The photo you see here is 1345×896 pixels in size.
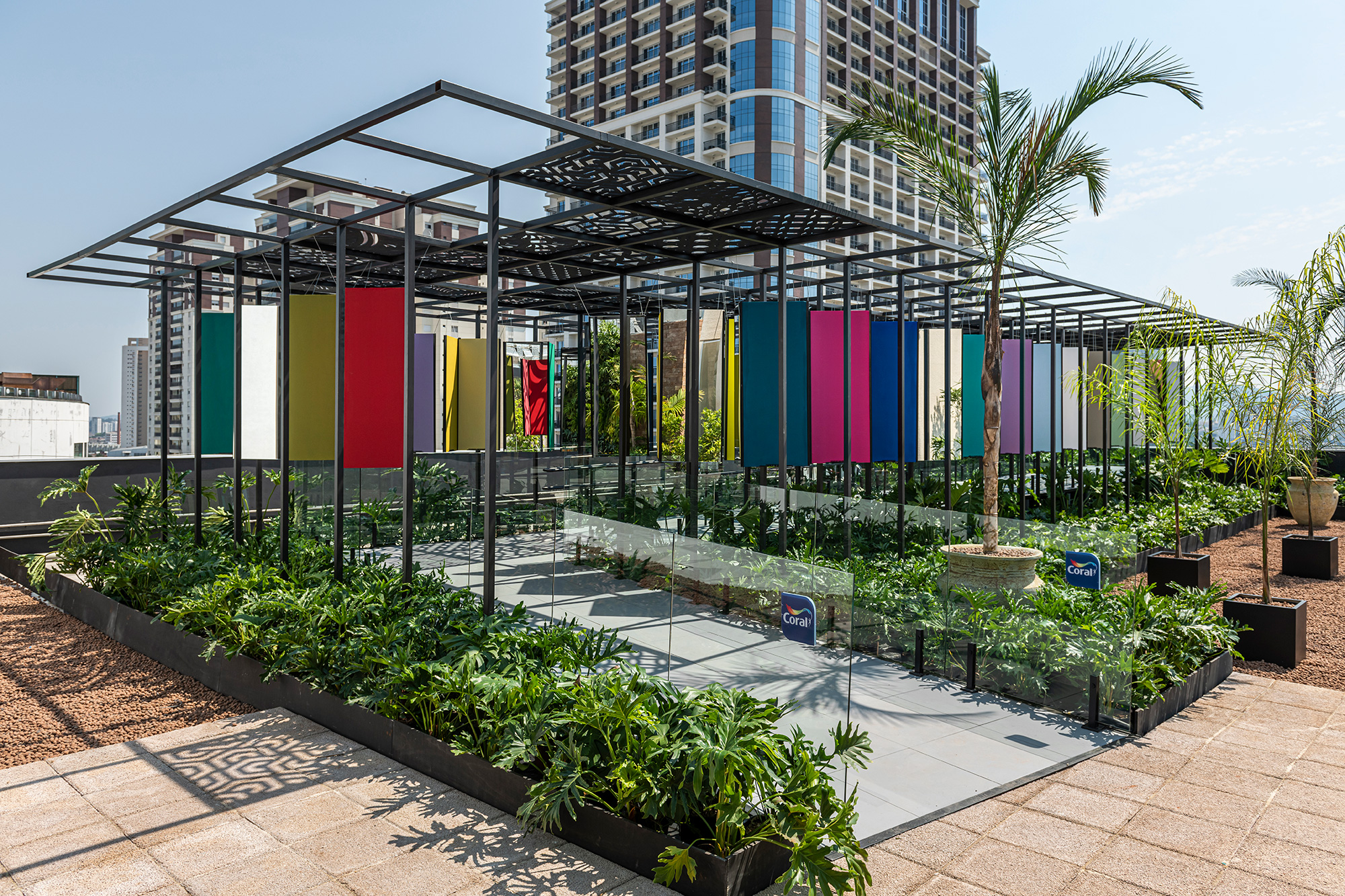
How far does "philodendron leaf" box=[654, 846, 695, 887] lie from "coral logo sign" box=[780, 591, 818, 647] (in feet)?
3.73

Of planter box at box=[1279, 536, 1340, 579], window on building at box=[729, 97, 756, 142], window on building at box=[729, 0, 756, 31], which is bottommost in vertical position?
planter box at box=[1279, 536, 1340, 579]

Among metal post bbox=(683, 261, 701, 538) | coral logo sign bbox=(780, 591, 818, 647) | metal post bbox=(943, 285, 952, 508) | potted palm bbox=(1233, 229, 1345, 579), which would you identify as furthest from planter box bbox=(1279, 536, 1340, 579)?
coral logo sign bbox=(780, 591, 818, 647)

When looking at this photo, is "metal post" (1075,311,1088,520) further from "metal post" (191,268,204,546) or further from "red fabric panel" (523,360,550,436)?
"metal post" (191,268,204,546)

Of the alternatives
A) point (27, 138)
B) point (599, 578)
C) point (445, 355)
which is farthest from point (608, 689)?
point (27, 138)

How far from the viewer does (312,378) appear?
8430 mm

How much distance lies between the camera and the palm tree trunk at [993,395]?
7.55m

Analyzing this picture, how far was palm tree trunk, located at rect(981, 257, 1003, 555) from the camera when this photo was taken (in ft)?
24.8

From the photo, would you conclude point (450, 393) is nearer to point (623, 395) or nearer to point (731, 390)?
point (623, 395)

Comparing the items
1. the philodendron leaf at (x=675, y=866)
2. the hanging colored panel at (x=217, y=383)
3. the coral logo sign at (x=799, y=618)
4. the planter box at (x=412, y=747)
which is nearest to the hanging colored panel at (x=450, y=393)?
the hanging colored panel at (x=217, y=383)

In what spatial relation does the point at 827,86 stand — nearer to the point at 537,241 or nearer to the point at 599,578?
the point at 537,241

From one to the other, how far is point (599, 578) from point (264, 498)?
9.17 metres

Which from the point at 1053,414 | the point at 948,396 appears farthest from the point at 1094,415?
the point at 948,396

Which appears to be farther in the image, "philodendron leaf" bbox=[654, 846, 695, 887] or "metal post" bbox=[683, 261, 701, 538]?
"metal post" bbox=[683, 261, 701, 538]

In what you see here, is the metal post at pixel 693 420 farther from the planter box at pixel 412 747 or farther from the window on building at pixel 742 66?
the window on building at pixel 742 66
